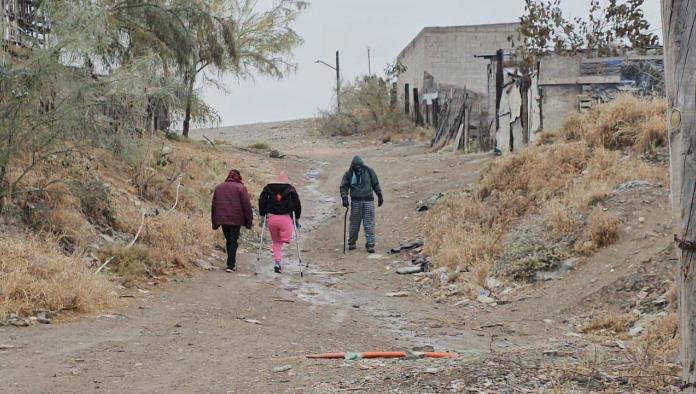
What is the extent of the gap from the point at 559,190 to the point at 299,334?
6557 millimetres

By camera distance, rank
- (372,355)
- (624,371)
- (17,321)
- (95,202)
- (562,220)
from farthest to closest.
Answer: (95,202) < (562,220) < (17,321) < (372,355) < (624,371)

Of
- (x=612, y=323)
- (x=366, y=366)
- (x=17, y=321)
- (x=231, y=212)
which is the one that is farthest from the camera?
(x=231, y=212)

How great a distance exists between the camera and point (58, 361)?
6.76m

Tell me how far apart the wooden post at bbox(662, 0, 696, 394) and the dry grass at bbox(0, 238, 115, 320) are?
7.07 m

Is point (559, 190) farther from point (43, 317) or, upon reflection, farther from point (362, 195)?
point (43, 317)

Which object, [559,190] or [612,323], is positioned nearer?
[612,323]

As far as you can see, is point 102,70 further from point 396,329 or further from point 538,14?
point 538,14

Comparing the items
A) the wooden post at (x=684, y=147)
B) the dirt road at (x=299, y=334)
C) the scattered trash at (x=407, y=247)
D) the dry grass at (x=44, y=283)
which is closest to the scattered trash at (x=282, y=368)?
the dirt road at (x=299, y=334)

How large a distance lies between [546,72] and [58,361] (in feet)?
47.8

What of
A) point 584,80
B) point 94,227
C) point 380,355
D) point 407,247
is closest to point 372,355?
point 380,355

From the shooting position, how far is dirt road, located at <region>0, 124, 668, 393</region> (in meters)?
5.89

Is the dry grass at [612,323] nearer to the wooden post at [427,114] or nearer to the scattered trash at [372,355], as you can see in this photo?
the scattered trash at [372,355]

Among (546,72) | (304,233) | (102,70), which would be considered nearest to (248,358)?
(102,70)

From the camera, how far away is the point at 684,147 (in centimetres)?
295
